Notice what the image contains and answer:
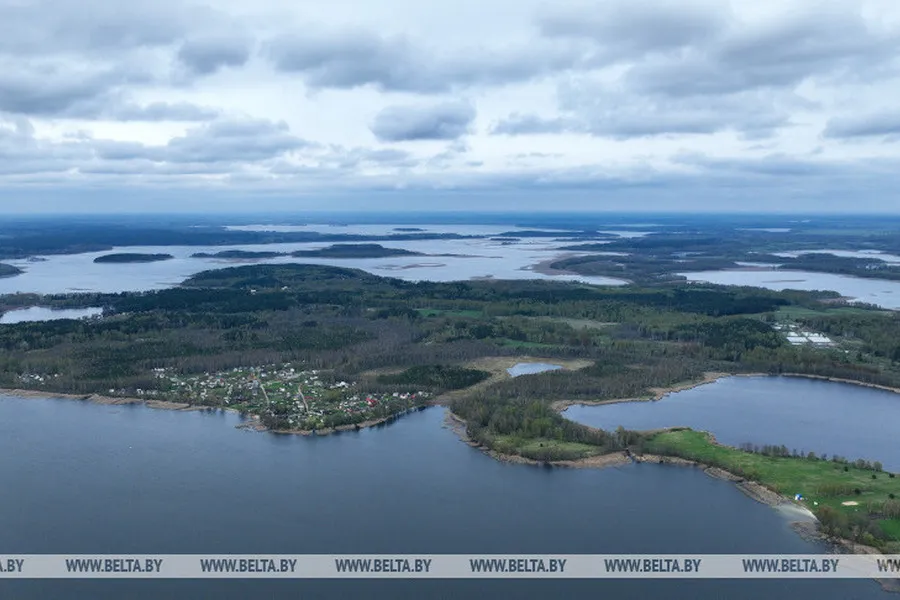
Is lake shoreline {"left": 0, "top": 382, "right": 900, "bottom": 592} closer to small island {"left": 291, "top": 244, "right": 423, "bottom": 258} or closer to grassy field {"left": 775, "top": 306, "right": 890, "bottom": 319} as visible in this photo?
grassy field {"left": 775, "top": 306, "right": 890, "bottom": 319}

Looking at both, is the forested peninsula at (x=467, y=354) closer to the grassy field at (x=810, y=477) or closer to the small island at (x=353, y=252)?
the grassy field at (x=810, y=477)

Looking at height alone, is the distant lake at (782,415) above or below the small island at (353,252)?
below

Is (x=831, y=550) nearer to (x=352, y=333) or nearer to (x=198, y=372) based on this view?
(x=198, y=372)

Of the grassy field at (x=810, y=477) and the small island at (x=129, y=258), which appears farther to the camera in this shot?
the small island at (x=129, y=258)

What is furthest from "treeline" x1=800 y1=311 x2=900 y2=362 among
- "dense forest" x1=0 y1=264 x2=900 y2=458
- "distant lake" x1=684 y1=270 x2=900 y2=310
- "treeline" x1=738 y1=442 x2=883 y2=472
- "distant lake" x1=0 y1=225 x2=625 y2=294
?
"distant lake" x1=0 y1=225 x2=625 y2=294

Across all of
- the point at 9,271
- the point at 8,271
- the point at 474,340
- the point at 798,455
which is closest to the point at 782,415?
the point at 798,455

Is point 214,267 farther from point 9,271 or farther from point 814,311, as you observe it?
point 814,311

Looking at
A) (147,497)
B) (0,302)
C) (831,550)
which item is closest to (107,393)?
(147,497)

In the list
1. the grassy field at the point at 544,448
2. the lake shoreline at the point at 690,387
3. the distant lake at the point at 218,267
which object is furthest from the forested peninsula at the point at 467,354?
the distant lake at the point at 218,267
